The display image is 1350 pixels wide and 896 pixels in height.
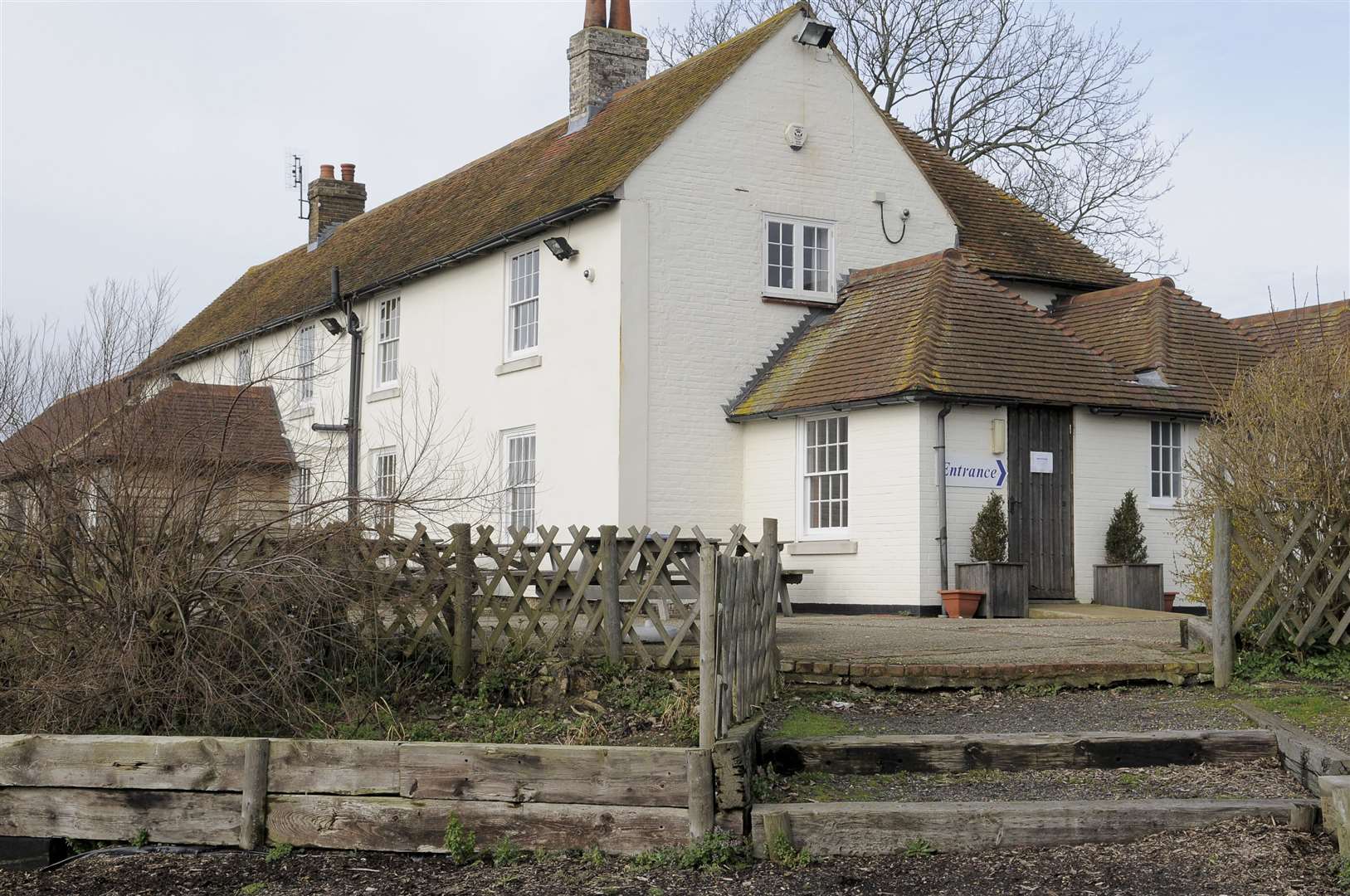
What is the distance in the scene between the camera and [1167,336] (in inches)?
798

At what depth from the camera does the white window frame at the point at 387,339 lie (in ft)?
82.0

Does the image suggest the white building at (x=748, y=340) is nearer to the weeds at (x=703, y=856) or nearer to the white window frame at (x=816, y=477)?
the white window frame at (x=816, y=477)

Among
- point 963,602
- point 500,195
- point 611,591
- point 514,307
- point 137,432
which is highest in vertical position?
point 500,195

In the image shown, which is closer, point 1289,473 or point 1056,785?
point 1056,785

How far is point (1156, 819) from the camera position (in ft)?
25.0

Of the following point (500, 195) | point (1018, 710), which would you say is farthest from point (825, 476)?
point (1018, 710)

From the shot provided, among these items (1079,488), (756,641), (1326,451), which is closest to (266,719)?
(756,641)

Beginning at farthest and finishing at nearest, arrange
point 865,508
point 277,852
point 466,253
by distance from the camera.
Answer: point 466,253, point 865,508, point 277,852

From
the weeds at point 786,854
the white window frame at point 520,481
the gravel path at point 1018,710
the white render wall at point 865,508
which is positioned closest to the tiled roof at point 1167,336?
the white render wall at point 865,508

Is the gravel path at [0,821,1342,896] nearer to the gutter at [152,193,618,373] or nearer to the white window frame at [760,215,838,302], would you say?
the gutter at [152,193,618,373]

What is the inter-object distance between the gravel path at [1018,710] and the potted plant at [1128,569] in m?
7.38

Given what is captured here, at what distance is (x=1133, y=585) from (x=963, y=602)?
2593 mm

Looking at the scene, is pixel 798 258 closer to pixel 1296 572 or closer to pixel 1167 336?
pixel 1167 336

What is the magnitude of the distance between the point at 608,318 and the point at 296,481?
359 inches
